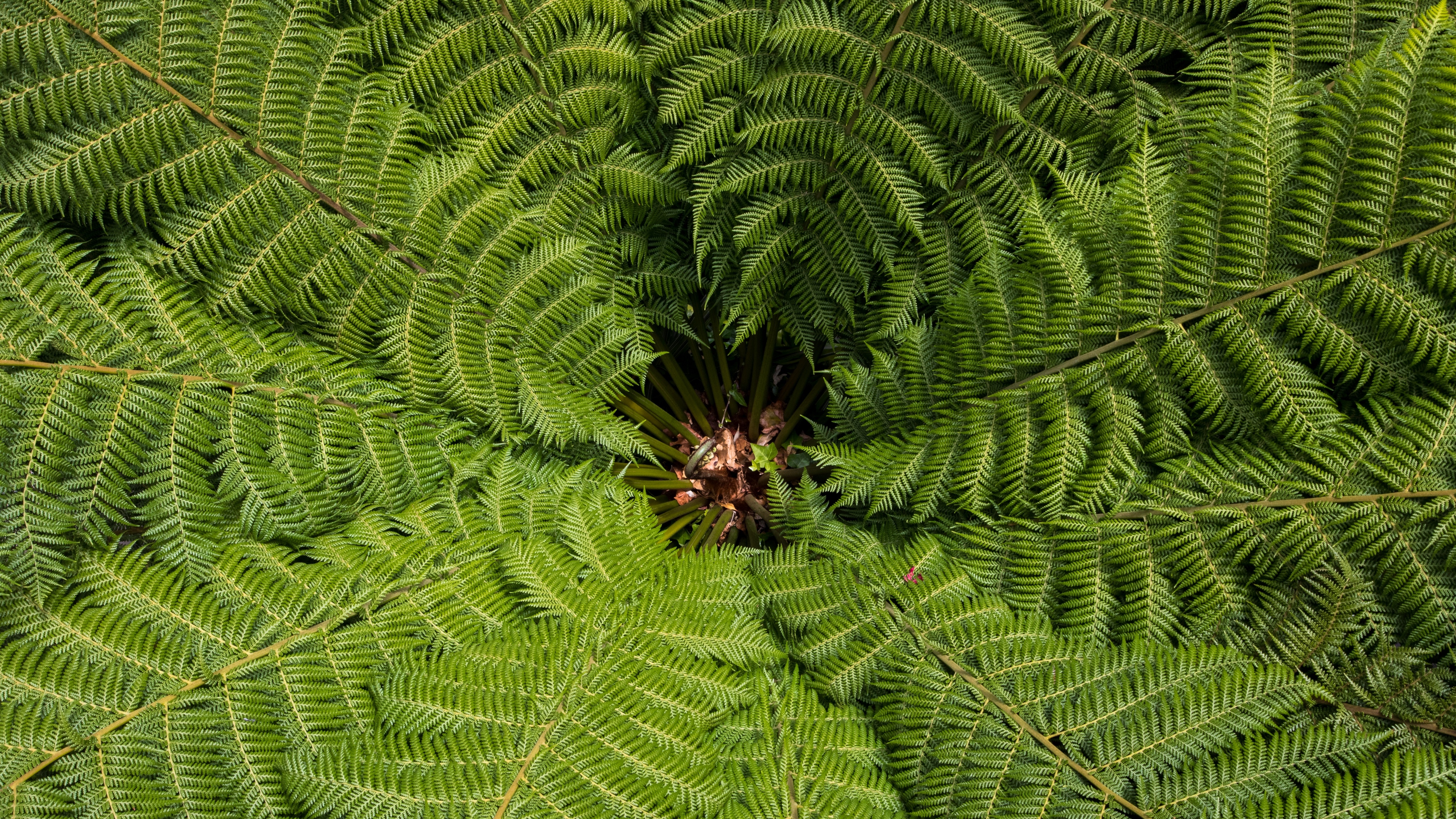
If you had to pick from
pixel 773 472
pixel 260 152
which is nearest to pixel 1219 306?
pixel 773 472

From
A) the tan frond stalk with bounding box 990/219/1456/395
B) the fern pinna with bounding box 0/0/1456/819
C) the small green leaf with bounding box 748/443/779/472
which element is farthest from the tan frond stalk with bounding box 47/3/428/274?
the tan frond stalk with bounding box 990/219/1456/395

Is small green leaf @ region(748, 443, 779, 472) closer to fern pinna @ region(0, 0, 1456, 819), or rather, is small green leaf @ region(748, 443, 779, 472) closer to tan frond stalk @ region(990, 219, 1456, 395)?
fern pinna @ region(0, 0, 1456, 819)

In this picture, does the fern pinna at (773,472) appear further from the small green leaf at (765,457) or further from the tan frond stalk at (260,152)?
the small green leaf at (765,457)

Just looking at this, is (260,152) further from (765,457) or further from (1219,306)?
(1219,306)

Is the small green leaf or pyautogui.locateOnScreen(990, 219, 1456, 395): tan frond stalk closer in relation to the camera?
pyautogui.locateOnScreen(990, 219, 1456, 395): tan frond stalk

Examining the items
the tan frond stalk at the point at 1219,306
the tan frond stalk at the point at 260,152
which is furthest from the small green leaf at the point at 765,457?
the tan frond stalk at the point at 260,152

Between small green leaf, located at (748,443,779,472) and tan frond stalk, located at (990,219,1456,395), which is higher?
tan frond stalk, located at (990,219,1456,395)

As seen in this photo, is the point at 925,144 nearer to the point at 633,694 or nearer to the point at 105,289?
the point at 633,694

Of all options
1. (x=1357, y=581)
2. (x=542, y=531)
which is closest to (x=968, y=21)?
(x=1357, y=581)
